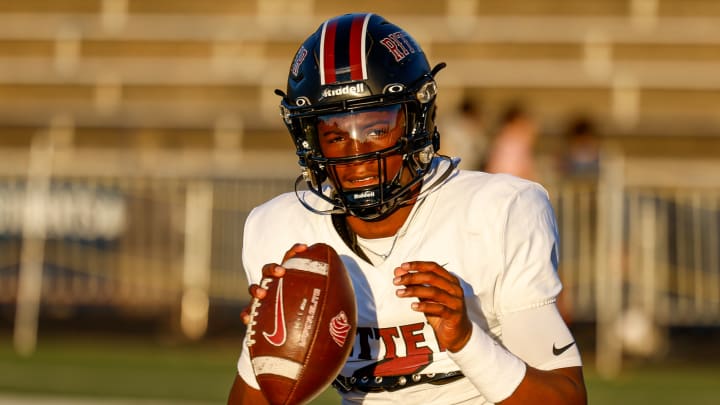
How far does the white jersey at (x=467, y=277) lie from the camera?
291 centimetres

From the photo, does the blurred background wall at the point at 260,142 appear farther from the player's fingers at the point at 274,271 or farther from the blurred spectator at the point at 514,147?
the player's fingers at the point at 274,271

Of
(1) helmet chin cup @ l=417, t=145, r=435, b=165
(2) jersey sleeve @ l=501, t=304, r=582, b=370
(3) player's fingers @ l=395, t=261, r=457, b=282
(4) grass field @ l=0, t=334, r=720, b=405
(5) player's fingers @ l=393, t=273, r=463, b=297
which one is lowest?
(4) grass field @ l=0, t=334, r=720, b=405

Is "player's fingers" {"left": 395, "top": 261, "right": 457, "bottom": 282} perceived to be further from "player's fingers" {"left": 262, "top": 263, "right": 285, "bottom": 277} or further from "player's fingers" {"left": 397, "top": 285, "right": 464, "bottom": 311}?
"player's fingers" {"left": 262, "top": 263, "right": 285, "bottom": 277}

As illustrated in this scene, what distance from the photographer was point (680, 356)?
30.0 feet

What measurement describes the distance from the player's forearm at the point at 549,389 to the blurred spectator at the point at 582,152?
20.3ft

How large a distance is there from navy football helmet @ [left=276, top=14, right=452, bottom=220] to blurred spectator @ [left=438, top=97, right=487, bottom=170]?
5.22m

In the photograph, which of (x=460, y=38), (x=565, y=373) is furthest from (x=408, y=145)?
(x=460, y=38)

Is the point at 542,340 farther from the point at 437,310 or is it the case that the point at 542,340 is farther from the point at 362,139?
the point at 362,139

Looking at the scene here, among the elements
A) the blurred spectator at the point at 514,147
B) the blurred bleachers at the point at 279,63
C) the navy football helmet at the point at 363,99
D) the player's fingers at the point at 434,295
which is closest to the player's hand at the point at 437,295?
the player's fingers at the point at 434,295

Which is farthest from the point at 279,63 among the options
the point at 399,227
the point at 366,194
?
the point at 366,194

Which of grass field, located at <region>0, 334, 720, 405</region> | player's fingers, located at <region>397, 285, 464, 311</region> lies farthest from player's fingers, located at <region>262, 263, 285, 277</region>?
grass field, located at <region>0, 334, 720, 405</region>

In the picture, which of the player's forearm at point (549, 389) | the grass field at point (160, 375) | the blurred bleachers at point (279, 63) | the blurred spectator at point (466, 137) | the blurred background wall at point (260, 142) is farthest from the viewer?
the blurred bleachers at point (279, 63)

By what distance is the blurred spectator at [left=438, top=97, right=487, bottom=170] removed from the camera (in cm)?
850

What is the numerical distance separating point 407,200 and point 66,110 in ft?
36.2
